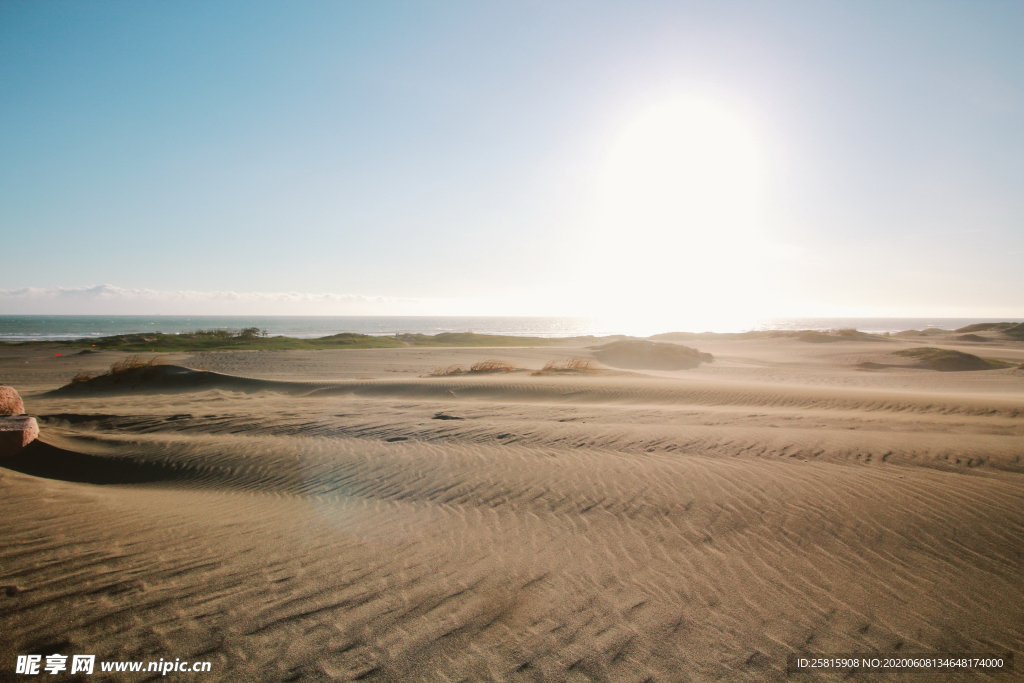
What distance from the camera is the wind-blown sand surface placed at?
267cm

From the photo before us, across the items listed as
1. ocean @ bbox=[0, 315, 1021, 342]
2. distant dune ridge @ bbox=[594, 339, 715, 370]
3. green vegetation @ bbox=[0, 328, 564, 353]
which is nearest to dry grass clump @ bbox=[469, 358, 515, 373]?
distant dune ridge @ bbox=[594, 339, 715, 370]

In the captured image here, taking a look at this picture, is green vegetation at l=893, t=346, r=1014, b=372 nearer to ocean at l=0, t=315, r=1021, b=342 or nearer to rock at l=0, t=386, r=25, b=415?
rock at l=0, t=386, r=25, b=415

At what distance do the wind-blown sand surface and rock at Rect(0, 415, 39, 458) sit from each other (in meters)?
0.23

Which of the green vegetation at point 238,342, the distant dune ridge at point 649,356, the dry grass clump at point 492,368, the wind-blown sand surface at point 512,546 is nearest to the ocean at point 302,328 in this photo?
the green vegetation at point 238,342

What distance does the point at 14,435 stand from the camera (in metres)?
6.18

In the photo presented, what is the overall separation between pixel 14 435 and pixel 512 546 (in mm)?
6854

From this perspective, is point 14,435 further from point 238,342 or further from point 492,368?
point 238,342

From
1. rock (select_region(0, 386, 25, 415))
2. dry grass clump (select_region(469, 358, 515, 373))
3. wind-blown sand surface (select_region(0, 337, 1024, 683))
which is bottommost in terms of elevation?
wind-blown sand surface (select_region(0, 337, 1024, 683))

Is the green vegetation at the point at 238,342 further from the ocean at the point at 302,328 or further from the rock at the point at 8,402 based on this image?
the rock at the point at 8,402

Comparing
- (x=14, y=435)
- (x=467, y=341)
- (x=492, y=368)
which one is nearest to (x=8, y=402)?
(x=14, y=435)

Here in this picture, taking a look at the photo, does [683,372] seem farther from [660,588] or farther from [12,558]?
[12,558]

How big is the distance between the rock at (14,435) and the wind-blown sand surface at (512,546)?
23 cm

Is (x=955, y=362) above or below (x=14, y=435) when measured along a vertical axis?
above

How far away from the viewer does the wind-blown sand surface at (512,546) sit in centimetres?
267
